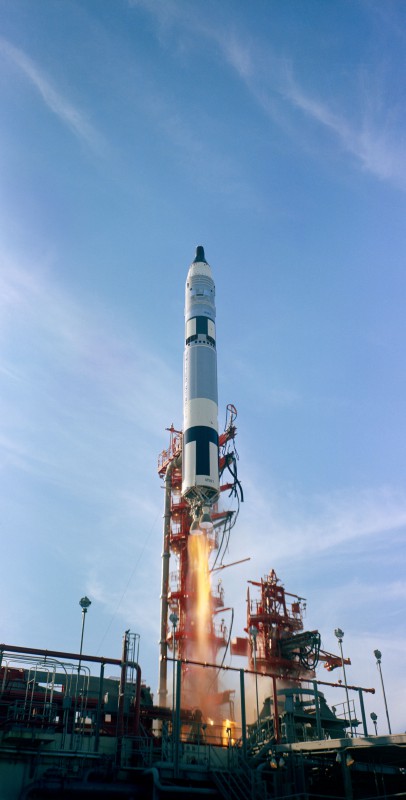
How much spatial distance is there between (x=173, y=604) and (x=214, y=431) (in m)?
15.0

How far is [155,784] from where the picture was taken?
29578 millimetres

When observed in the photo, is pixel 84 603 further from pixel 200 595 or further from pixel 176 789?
pixel 200 595

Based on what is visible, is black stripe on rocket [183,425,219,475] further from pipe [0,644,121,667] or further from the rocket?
pipe [0,644,121,667]

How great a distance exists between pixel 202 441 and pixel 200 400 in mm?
3222

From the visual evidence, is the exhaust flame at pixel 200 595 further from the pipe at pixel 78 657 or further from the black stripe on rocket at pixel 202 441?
the pipe at pixel 78 657

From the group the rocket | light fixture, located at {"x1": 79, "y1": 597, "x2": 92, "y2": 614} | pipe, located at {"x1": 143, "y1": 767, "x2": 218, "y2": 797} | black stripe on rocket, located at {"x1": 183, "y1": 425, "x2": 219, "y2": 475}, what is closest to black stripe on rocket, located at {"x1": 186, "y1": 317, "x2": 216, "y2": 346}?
the rocket

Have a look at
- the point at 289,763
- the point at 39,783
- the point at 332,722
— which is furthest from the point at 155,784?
the point at 332,722

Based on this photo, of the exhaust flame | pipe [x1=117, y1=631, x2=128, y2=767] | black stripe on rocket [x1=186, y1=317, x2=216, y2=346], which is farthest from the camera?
black stripe on rocket [x1=186, y1=317, x2=216, y2=346]

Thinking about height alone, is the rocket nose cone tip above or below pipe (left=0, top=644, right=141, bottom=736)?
above

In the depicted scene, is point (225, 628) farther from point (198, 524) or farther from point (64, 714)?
point (64, 714)

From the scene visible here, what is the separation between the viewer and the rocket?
44875 mm

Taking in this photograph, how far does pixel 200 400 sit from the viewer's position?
4769 centimetres

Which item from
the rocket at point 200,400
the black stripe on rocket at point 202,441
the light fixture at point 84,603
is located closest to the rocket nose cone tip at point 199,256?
the rocket at point 200,400

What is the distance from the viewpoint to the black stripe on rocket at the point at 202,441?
1769 inches
